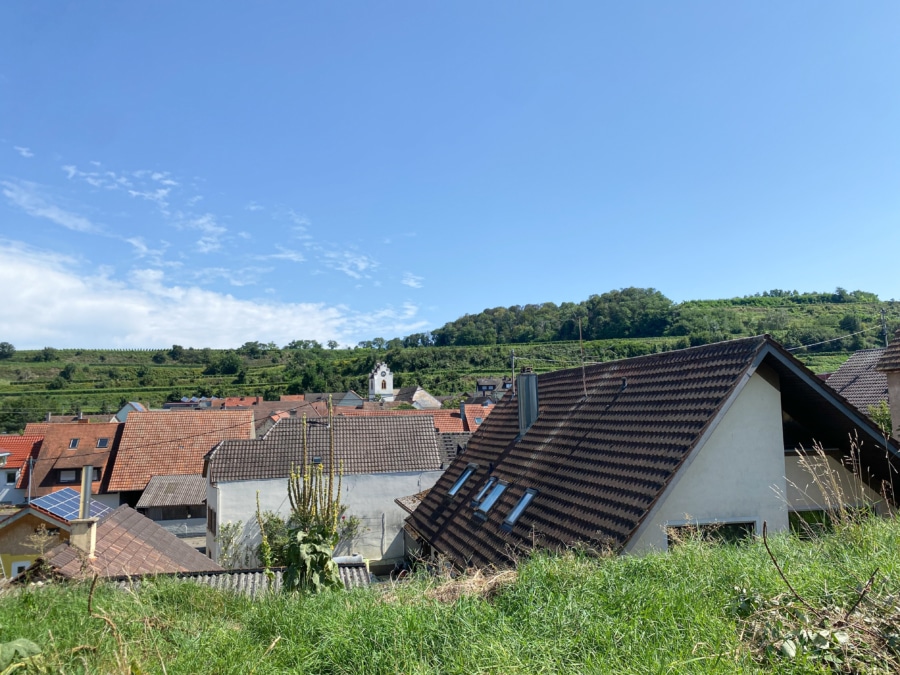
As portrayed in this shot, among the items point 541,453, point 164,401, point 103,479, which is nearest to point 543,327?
point 164,401

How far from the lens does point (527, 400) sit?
546 inches

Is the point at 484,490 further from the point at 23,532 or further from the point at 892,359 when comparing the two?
the point at 23,532

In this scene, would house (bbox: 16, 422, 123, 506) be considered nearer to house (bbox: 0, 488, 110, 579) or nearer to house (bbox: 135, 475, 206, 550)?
house (bbox: 135, 475, 206, 550)

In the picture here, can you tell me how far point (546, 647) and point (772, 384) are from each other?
6583 mm

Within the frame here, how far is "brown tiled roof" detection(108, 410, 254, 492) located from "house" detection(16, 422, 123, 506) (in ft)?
9.84

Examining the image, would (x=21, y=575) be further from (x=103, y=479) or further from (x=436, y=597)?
(x=103, y=479)

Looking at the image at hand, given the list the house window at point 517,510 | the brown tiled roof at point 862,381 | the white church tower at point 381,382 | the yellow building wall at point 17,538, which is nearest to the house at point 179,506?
the yellow building wall at point 17,538

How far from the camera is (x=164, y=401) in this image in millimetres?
100000

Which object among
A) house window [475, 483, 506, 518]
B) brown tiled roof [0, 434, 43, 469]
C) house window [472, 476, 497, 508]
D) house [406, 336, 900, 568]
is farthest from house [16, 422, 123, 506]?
house [406, 336, 900, 568]

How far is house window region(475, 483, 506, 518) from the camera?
11.3 metres

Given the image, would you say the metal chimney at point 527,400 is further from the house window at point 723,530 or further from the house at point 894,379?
the house at point 894,379

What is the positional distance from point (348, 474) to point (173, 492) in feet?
41.1

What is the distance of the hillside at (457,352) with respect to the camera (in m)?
64.5

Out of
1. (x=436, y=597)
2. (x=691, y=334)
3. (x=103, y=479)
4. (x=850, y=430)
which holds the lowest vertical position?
(x=103, y=479)
